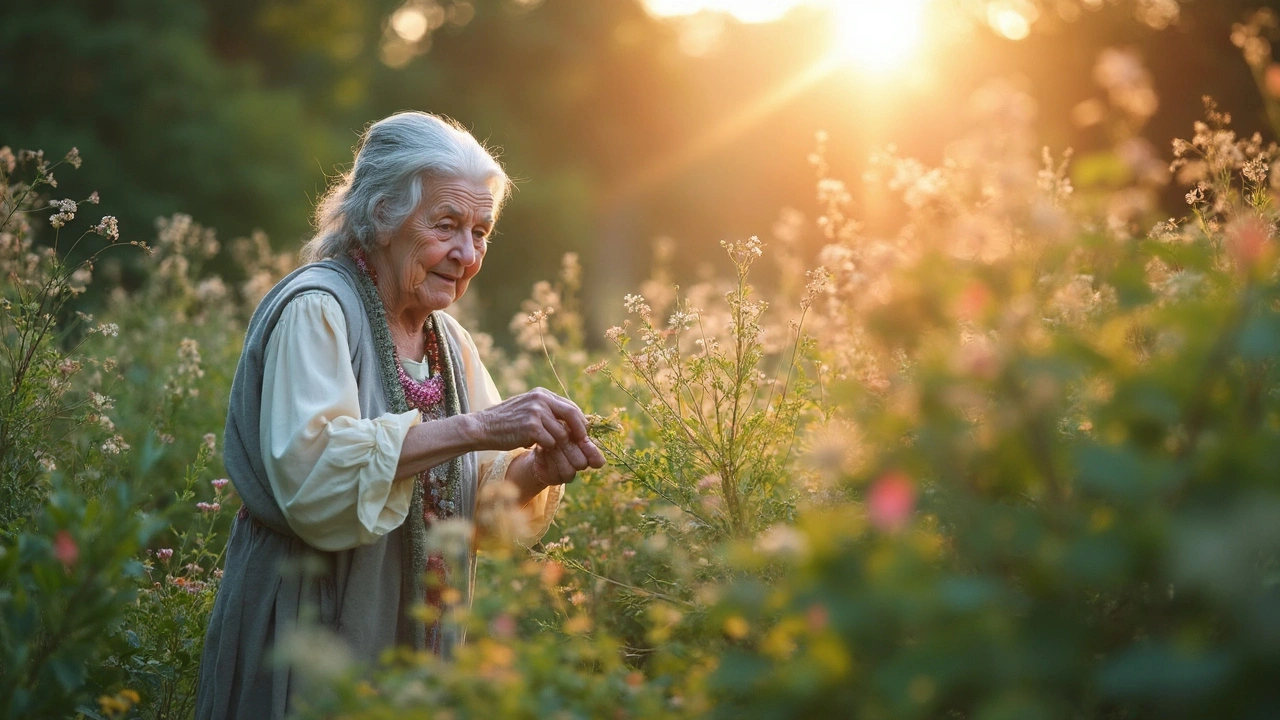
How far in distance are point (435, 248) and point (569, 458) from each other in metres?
0.74

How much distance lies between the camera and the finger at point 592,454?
274 centimetres

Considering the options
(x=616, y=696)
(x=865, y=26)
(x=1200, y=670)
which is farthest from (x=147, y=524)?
(x=865, y=26)

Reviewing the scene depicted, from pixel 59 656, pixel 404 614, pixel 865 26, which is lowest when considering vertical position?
pixel 59 656

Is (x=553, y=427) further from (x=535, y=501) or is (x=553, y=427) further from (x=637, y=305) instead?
(x=535, y=501)

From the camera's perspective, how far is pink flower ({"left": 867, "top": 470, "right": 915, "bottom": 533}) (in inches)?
45.5

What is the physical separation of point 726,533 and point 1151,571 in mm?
1383

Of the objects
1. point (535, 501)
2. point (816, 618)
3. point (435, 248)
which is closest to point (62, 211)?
point (435, 248)

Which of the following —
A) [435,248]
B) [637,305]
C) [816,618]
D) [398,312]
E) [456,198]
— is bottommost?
[816,618]

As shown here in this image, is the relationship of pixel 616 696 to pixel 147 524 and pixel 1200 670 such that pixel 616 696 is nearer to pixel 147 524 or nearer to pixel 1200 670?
pixel 147 524

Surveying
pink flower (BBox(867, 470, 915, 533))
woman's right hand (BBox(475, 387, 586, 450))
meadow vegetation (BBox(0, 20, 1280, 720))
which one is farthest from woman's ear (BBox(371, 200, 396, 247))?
pink flower (BBox(867, 470, 915, 533))

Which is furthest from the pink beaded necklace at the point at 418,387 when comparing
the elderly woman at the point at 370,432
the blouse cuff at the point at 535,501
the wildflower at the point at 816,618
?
the wildflower at the point at 816,618

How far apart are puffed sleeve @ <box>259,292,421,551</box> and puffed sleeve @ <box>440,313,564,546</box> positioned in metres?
0.54

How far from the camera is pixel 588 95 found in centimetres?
2894

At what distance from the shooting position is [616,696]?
1.69 m
